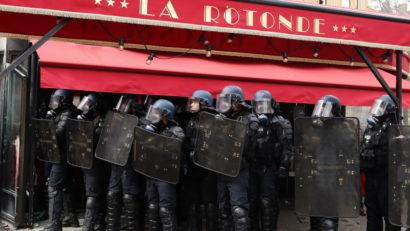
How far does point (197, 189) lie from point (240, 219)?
0.96 m

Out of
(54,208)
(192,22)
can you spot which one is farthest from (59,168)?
(192,22)

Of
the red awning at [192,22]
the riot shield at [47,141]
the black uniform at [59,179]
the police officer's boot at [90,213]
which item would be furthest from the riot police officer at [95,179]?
the red awning at [192,22]

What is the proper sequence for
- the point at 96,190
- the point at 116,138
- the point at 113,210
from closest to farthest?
1. the point at 116,138
2. the point at 113,210
3. the point at 96,190

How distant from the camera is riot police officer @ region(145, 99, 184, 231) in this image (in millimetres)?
4664

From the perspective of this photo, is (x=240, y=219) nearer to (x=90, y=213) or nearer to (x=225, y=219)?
(x=225, y=219)

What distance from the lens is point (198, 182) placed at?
5.31 meters

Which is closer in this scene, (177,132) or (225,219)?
(177,132)

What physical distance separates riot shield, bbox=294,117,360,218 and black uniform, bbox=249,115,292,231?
0.79 m

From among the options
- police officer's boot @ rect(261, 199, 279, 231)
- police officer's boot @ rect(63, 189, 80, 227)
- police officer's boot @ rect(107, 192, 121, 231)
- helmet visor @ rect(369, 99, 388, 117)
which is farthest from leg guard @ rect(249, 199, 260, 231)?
police officer's boot @ rect(63, 189, 80, 227)

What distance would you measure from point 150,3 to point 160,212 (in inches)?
90.2

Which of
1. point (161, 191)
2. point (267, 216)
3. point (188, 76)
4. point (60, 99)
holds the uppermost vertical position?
point (188, 76)

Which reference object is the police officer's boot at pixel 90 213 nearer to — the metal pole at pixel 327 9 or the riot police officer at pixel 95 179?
the riot police officer at pixel 95 179

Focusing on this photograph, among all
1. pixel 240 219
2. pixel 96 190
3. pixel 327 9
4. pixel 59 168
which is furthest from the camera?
pixel 59 168

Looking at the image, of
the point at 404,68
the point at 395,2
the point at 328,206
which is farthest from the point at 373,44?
the point at 395,2
